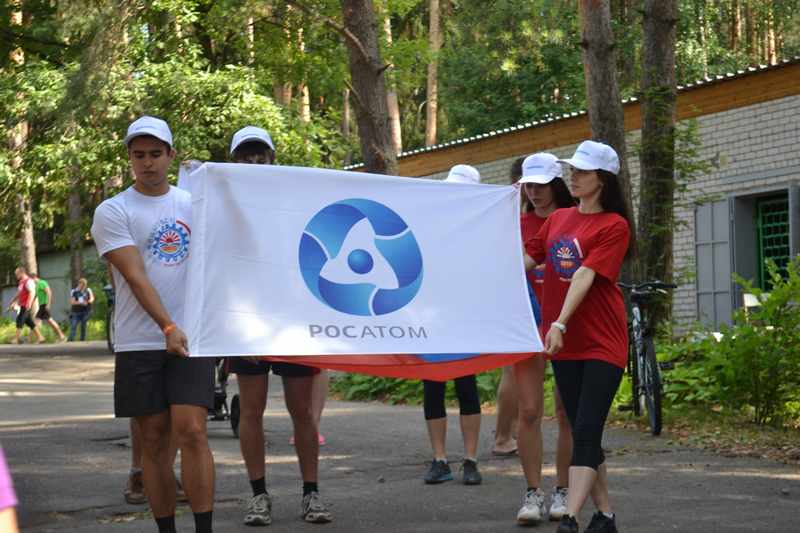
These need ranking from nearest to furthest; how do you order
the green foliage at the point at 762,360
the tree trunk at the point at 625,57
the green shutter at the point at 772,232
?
the green foliage at the point at 762,360, the green shutter at the point at 772,232, the tree trunk at the point at 625,57

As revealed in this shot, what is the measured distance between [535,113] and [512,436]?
33997mm

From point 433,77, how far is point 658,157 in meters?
33.4

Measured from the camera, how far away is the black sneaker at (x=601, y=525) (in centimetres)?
638

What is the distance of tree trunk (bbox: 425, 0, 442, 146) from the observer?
4591 cm

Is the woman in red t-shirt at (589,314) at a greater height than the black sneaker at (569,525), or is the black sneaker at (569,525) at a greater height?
the woman in red t-shirt at (589,314)

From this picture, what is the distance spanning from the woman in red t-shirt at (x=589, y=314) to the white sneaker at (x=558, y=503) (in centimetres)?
65

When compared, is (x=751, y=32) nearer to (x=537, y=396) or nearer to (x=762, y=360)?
(x=762, y=360)

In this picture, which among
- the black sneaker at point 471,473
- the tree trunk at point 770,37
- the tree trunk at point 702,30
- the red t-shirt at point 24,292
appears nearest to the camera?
the black sneaker at point 471,473

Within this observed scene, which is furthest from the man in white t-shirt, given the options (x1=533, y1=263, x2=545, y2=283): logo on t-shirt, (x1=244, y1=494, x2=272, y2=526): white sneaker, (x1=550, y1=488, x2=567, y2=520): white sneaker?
(x1=533, y1=263, x2=545, y2=283): logo on t-shirt

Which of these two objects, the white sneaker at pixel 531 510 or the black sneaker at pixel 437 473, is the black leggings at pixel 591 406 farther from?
the black sneaker at pixel 437 473

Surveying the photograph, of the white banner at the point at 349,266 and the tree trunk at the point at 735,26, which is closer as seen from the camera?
the white banner at the point at 349,266

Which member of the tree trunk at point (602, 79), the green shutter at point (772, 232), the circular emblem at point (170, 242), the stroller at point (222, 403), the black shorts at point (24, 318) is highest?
the tree trunk at point (602, 79)

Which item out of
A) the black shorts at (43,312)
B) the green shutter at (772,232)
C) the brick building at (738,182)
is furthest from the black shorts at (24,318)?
the green shutter at (772,232)

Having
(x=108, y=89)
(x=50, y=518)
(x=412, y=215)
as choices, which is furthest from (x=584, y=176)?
(x=108, y=89)
